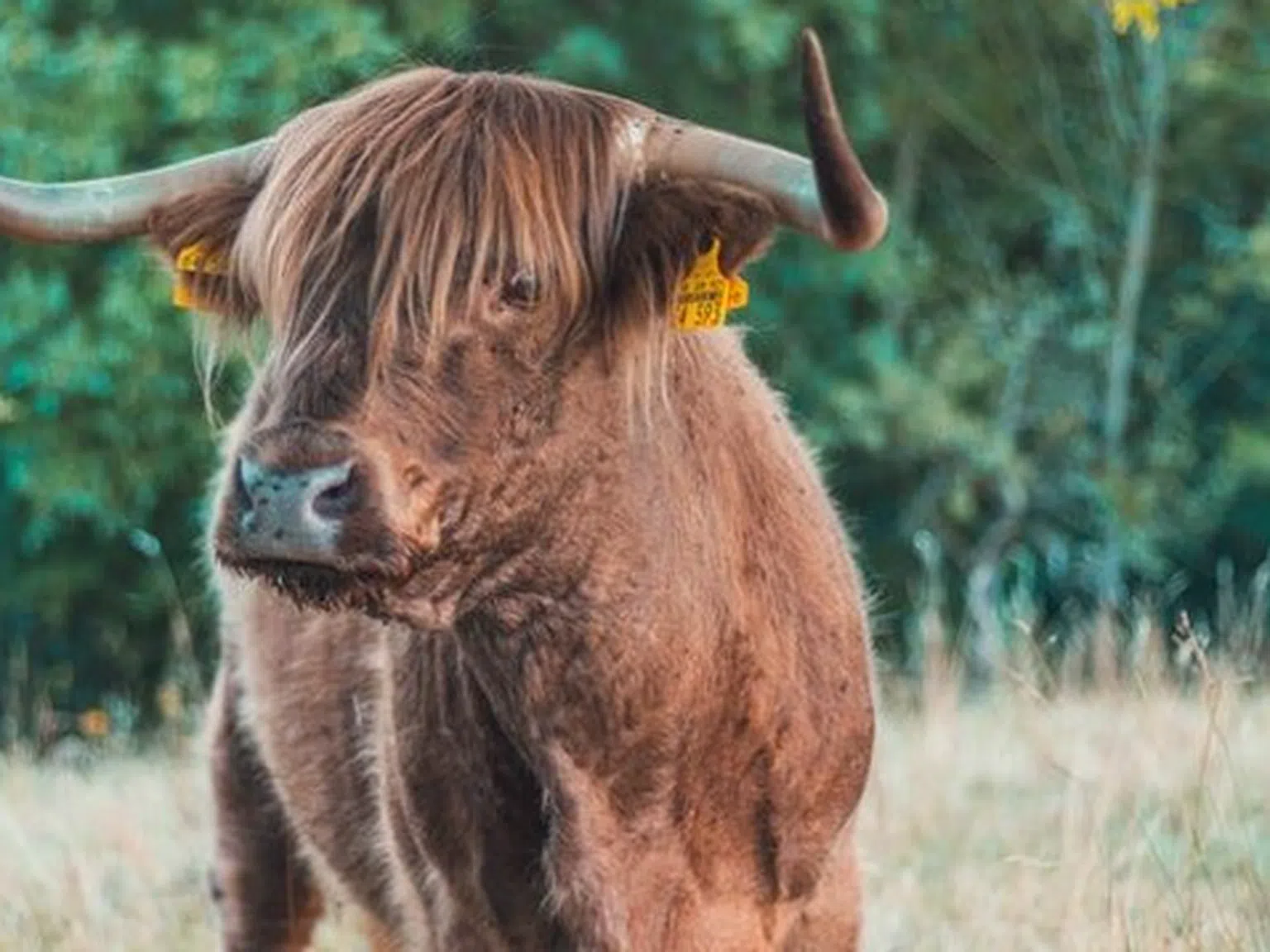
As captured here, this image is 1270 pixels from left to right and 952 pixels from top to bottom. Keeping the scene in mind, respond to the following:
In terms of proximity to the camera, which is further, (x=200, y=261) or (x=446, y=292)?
(x=200, y=261)

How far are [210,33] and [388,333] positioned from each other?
12.8m

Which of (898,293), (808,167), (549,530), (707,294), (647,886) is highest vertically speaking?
(808,167)

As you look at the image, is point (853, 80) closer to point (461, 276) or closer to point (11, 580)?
point (11, 580)

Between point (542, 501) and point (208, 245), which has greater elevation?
point (208, 245)

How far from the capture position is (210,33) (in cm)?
1662

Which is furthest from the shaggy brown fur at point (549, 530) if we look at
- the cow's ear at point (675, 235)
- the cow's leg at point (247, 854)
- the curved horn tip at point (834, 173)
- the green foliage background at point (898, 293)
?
the green foliage background at point (898, 293)

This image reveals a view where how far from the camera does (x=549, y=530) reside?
4.46 m

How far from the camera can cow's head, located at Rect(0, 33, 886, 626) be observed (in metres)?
4.06

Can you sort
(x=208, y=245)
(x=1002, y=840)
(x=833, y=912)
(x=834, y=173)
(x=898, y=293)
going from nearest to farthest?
1. (x=834, y=173)
2. (x=208, y=245)
3. (x=833, y=912)
4. (x=1002, y=840)
5. (x=898, y=293)

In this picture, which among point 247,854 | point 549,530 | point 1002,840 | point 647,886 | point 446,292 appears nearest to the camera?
point 446,292

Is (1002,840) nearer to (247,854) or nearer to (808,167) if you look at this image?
(247,854)

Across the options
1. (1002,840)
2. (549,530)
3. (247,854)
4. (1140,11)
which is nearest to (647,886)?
(549,530)

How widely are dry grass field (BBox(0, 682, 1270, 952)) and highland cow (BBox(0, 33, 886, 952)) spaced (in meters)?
0.88

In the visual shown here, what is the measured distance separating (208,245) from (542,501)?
805mm
